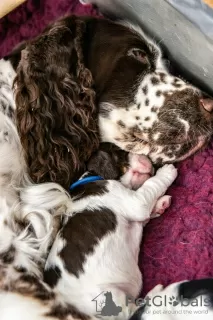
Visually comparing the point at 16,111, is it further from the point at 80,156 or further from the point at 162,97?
the point at 162,97

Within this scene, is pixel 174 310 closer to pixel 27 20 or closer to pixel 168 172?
pixel 168 172

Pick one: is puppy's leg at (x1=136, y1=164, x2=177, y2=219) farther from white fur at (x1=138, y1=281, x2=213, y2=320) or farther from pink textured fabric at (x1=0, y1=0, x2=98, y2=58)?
pink textured fabric at (x1=0, y1=0, x2=98, y2=58)

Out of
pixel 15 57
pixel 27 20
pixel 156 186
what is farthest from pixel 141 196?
pixel 27 20

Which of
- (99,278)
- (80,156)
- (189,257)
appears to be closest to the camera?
(99,278)

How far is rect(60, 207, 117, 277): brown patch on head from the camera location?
2.42 m

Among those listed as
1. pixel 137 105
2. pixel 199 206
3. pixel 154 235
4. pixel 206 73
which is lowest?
pixel 154 235

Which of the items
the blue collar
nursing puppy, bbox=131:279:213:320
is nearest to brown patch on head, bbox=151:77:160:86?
the blue collar

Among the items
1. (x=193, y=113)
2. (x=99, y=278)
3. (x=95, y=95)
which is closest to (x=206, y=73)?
(x=193, y=113)

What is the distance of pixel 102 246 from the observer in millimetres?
2451

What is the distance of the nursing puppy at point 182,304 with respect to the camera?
2127mm

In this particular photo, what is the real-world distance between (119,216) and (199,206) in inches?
15.1

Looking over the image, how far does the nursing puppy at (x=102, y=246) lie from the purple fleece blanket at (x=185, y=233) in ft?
0.28

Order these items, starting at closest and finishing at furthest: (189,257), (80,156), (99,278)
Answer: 1. (99,278)
2. (189,257)
3. (80,156)

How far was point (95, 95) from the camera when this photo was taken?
8.92 feet
